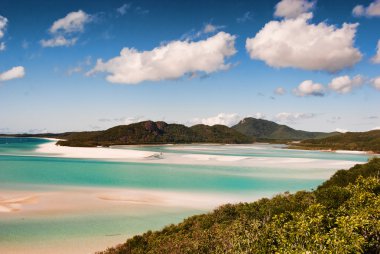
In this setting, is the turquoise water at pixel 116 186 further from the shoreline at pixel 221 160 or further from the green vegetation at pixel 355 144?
the green vegetation at pixel 355 144

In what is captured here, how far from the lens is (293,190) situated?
43.1 meters

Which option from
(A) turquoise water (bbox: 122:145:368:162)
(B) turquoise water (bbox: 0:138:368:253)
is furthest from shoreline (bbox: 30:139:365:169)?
(B) turquoise water (bbox: 0:138:368:253)

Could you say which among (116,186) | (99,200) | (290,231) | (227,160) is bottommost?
(99,200)

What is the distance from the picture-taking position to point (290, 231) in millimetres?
14461

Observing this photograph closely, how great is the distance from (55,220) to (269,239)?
62.5ft

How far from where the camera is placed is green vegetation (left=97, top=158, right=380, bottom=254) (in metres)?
11.8

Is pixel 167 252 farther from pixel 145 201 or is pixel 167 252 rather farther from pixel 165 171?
pixel 165 171

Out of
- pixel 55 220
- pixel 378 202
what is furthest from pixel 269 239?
pixel 55 220

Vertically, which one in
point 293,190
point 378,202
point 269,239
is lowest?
point 293,190

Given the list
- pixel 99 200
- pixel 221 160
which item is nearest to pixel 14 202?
pixel 99 200

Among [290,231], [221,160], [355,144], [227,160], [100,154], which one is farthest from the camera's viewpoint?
[355,144]

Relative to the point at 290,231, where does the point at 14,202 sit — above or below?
below

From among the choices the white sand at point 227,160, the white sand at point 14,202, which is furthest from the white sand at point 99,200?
the white sand at point 227,160

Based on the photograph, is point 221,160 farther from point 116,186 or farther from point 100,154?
point 116,186
